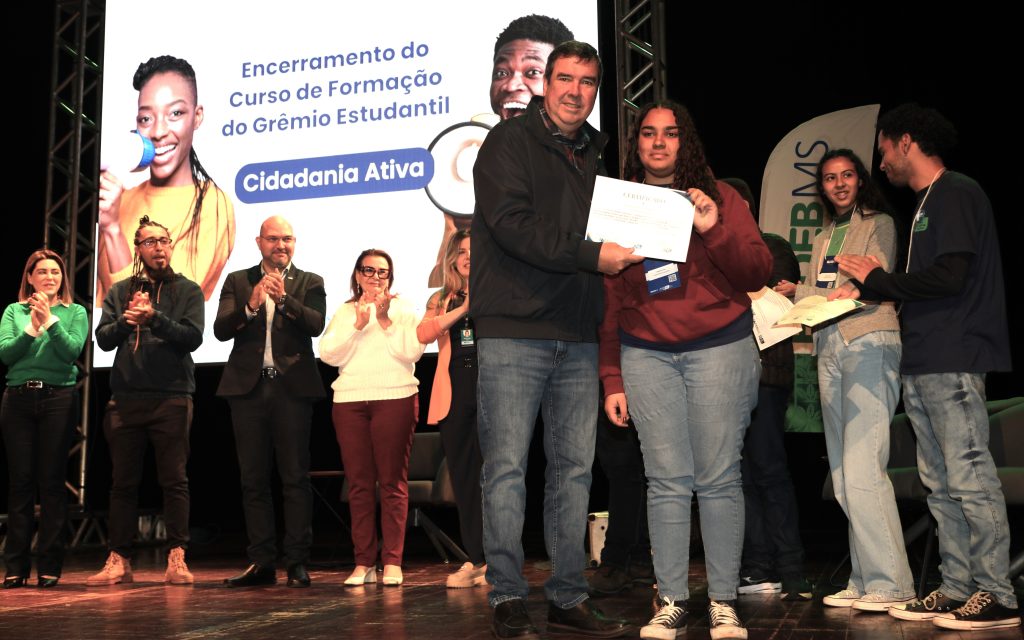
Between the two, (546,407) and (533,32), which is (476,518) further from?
(533,32)

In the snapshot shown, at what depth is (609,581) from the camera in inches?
149

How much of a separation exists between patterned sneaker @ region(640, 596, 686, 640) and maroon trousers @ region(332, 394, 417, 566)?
1.89 metres

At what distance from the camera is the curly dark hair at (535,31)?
218 inches

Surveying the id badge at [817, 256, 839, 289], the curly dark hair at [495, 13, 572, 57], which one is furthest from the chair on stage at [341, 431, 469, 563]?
the id badge at [817, 256, 839, 289]

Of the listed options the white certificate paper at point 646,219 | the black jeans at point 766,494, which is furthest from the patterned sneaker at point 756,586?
the white certificate paper at point 646,219

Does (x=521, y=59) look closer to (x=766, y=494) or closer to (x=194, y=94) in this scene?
(x=194, y=94)

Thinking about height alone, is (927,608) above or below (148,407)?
below

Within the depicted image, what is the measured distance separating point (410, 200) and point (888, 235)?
315 cm

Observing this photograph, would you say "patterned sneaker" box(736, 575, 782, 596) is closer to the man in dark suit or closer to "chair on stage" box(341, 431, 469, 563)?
"chair on stage" box(341, 431, 469, 563)

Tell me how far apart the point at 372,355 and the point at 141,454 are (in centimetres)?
125

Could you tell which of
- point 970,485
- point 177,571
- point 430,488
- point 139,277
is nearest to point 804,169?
point 430,488

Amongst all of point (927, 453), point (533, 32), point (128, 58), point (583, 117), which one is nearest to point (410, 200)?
point (533, 32)

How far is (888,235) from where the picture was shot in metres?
3.14

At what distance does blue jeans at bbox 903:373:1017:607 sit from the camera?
2756 mm
